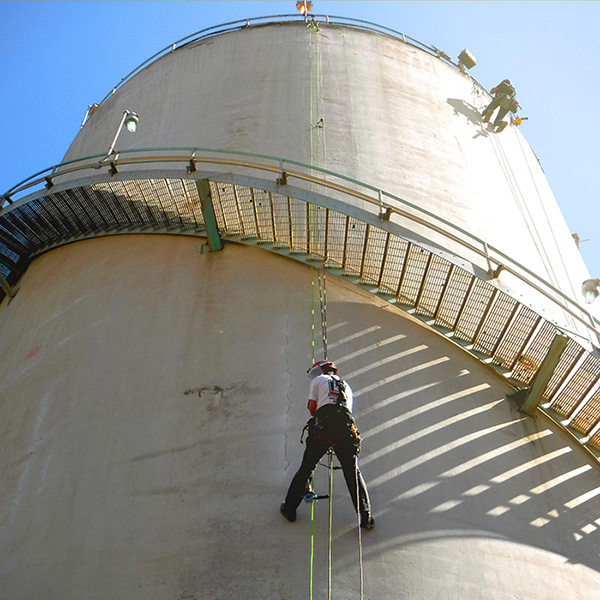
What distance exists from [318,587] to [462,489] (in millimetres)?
2278

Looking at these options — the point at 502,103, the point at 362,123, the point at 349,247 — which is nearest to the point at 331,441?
the point at 349,247

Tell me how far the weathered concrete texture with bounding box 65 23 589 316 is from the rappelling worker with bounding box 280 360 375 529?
15.9 ft

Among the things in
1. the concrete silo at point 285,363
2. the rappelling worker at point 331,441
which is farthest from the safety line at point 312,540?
the rappelling worker at point 331,441

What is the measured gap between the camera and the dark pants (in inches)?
303

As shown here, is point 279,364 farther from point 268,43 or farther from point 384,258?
point 268,43

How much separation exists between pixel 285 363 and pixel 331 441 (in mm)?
2321

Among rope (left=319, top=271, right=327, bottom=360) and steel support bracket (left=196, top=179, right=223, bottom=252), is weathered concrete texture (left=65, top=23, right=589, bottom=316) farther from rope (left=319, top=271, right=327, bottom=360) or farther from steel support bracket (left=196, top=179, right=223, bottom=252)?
rope (left=319, top=271, right=327, bottom=360)

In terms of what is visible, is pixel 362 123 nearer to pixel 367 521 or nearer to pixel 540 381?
pixel 540 381

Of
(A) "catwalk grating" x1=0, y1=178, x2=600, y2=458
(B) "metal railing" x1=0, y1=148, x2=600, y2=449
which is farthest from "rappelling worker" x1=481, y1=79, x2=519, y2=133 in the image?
(A) "catwalk grating" x1=0, y1=178, x2=600, y2=458

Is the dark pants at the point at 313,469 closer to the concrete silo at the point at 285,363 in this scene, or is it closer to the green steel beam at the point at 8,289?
the concrete silo at the point at 285,363

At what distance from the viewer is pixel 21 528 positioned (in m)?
8.84

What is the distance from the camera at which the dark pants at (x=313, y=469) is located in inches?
303

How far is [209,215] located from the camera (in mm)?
11492

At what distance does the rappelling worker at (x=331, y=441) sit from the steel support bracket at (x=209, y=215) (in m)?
4.44
